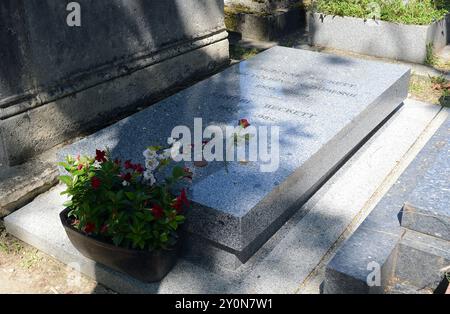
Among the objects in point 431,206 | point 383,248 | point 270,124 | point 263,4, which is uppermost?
point 263,4

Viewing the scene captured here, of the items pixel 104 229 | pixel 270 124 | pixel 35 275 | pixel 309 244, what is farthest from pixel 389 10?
pixel 35 275

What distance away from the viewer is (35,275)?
10.9 ft

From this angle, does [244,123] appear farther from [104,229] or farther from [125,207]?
[104,229]

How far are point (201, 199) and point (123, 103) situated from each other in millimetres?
2217

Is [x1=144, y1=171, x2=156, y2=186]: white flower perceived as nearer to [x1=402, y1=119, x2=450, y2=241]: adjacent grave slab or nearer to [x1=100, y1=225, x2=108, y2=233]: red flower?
[x1=100, y1=225, x2=108, y2=233]: red flower

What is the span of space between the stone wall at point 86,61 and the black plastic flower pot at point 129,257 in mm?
1323

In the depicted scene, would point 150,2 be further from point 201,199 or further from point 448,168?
point 448,168

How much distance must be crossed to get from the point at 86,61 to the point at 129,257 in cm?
228

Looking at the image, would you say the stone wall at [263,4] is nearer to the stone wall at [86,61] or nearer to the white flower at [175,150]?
the stone wall at [86,61]

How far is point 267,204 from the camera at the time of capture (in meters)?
3.17

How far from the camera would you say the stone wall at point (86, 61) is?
13.0 ft

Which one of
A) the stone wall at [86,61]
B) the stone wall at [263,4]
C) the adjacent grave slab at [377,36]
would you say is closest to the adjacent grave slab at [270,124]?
the stone wall at [86,61]

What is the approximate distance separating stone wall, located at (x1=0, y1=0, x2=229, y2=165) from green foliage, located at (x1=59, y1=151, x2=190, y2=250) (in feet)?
3.82
